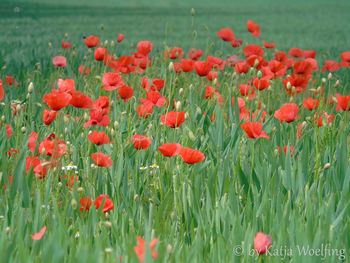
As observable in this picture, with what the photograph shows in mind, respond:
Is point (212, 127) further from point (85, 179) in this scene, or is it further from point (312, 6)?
point (312, 6)

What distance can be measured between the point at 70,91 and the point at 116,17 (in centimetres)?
957

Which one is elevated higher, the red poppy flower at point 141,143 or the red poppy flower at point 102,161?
the red poppy flower at point 102,161

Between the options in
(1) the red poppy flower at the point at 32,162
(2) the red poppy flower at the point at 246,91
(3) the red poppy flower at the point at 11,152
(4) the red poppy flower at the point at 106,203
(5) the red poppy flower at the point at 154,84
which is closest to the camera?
(4) the red poppy flower at the point at 106,203

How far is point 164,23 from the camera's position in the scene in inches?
476

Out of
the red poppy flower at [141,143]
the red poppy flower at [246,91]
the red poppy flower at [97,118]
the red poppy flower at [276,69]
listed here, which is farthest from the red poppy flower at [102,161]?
the red poppy flower at [276,69]

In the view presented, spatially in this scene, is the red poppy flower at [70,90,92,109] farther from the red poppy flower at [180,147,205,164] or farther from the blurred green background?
the blurred green background

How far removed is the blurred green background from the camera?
8797 millimetres

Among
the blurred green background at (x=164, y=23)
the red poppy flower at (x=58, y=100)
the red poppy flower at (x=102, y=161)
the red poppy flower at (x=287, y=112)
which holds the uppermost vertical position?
the red poppy flower at (x=58, y=100)

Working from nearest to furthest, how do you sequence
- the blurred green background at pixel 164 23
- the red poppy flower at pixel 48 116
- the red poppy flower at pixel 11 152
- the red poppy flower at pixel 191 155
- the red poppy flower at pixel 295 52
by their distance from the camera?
the red poppy flower at pixel 191 155, the red poppy flower at pixel 48 116, the red poppy flower at pixel 11 152, the red poppy flower at pixel 295 52, the blurred green background at pixel 164 23

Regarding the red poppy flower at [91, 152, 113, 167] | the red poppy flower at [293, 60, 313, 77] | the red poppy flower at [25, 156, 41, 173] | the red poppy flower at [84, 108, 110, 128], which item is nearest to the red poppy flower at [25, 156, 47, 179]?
the red poppy flower at [25, 156, 41, 173]

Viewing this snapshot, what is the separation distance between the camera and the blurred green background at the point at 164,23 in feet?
28.9

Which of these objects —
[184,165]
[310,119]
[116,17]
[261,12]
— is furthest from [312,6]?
[184,165]

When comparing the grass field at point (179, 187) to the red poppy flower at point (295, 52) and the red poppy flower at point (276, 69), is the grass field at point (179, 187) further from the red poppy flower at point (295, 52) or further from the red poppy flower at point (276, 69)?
the red poppy flower at point (295, 52)

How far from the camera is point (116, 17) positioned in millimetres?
12711
